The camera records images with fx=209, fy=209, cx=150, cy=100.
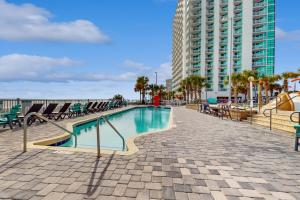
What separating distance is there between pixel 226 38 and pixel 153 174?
2864 inches

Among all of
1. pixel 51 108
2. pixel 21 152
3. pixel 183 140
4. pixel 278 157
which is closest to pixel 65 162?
pixel 21 152

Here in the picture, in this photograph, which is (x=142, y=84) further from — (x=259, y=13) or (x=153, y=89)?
(x=259, y=13)

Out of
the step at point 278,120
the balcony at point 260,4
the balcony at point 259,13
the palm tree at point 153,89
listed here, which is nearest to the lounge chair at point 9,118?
the step at point 278,120

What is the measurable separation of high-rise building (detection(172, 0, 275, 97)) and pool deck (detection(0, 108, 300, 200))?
64185 millimetres

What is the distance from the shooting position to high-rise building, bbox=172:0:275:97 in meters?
65.1

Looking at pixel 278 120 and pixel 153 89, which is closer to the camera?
pixel 278 120

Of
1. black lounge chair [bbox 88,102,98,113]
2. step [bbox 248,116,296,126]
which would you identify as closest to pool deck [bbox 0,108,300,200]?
step [bbox 248,116,296,126]

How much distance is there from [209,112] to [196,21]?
61.6m

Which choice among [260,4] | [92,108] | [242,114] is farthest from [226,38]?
[242,114]

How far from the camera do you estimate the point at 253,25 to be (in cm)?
6638

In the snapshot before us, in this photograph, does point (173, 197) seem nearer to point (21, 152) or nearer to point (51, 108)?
point (21, 152)

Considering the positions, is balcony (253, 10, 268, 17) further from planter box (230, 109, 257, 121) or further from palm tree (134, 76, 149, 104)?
planter box (230, 109, 257, 121)

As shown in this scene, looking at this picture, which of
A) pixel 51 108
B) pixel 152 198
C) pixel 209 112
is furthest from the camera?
pixel 209 112

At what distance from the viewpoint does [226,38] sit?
68.5 metres
